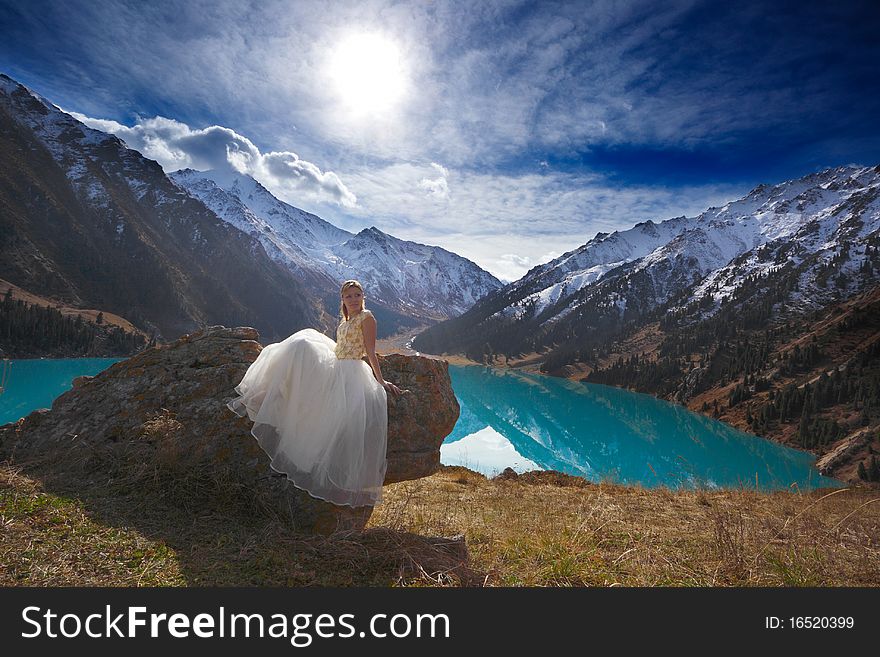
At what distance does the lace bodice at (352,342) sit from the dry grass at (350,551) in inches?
95.0

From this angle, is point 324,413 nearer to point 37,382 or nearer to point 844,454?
point 844,454

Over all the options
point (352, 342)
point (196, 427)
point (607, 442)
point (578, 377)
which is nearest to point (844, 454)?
point (607, 442)

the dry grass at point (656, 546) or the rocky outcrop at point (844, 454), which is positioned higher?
the rocky outcrop at point (844, 454)

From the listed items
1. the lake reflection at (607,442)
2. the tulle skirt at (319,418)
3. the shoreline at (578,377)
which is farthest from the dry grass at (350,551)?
the lake reflection at (607,442)

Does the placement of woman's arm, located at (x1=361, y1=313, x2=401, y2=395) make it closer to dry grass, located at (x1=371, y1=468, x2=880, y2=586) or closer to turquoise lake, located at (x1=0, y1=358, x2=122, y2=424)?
dry grass, located at (x1=371, y1=468, x2=880, y2=586)

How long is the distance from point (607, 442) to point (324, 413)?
196ft

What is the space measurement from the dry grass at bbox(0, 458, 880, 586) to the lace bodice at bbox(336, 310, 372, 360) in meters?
2.41

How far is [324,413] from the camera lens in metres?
5.80

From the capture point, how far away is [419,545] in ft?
16.0

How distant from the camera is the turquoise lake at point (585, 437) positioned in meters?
40.6

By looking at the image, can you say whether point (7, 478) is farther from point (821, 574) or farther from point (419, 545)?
point (821, 574)

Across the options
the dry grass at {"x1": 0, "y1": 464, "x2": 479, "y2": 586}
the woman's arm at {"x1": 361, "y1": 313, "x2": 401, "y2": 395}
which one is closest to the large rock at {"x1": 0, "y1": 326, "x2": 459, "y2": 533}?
the dry grass at {"x1": 0, "y1": 464, "x2": 479, "y2": 586}

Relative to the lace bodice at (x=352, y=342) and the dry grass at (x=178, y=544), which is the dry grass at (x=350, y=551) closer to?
the dry grass at (x=178, y=544)

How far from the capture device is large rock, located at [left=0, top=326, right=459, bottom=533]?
5.70m
